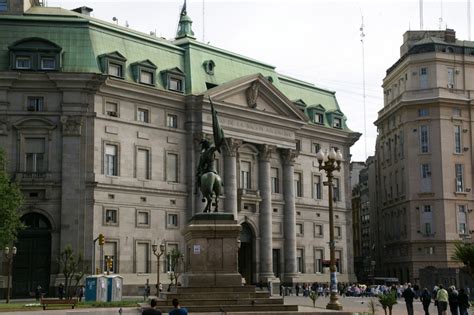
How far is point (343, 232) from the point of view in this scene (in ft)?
310

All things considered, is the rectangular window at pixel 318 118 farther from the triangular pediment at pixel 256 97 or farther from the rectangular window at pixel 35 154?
the rectangular window at pixel 35 154

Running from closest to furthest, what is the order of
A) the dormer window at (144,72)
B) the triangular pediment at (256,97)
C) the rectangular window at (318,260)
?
the dormer window at (144,72) → the triangular pediment at (256,97) → the rectangular window at (318,260)

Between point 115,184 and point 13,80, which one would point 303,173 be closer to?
point 115,184

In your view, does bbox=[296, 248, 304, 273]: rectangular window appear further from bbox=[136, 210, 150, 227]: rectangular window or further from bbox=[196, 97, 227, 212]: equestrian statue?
bbox=[196, 97, 227, 212]: equestrian statue

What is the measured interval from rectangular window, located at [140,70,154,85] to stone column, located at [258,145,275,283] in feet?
50.3

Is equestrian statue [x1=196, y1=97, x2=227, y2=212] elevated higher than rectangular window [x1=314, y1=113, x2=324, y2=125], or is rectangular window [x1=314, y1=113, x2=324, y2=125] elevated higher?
rectangular window [x1=314, y1=113, x2=324, y2=125]

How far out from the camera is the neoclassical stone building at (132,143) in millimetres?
67312

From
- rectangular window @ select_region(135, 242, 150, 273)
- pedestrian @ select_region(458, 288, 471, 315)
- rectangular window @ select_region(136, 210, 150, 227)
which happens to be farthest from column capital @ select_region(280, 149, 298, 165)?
pedestrian @ select_region(458, 288, 471, 315)

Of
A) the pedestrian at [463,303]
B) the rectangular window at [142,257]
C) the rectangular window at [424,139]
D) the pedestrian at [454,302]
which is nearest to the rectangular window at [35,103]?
the rectangular window at [142,257]

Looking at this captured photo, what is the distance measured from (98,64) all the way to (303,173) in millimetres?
30151

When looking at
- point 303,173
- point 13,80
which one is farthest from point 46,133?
point 303,173

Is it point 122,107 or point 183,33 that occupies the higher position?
point 183,33

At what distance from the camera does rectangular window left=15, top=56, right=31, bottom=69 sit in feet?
223

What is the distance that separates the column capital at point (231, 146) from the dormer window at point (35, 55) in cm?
1895
